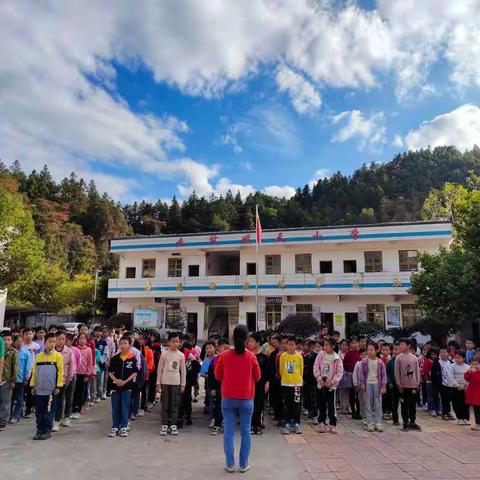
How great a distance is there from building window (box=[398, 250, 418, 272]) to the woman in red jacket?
2361 cm

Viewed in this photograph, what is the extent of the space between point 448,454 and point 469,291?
882cm

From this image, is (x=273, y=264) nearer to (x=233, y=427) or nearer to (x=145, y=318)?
(x=145, y=318)

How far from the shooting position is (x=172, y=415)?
285 inches

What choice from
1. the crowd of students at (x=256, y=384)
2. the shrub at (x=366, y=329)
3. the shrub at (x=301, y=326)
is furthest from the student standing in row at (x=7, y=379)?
the shrub at (x=366, y=329)

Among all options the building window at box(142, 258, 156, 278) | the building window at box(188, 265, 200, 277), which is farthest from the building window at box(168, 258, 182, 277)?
the building window at box(142, 258, 156, 278)

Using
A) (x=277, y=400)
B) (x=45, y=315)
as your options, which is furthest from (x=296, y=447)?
(x=45, y=315)

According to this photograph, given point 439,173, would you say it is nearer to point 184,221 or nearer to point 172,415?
point 184,221

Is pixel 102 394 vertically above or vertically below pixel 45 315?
below

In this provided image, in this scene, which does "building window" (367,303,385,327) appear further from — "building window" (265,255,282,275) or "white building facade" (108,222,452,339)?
"building window" (265,255,282,275)

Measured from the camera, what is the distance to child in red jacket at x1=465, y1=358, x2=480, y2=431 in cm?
785

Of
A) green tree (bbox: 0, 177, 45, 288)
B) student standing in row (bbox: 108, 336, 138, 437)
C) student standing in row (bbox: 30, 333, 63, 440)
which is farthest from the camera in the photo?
green tree (bbox: 0, 177, 45, 288)

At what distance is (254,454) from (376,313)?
22.5 meters

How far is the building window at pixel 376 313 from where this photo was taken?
26.7m

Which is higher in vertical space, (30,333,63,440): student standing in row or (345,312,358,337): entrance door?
(345,312,358,337): entrance door
